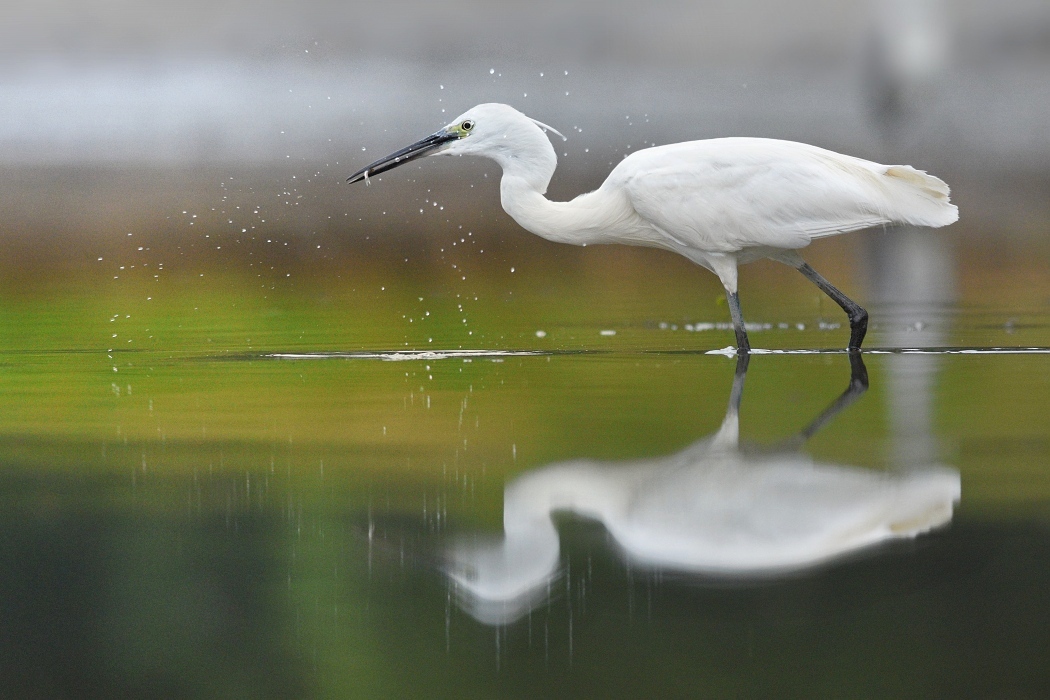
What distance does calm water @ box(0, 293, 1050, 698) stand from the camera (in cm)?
234

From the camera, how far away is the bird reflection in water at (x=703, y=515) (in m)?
2.94

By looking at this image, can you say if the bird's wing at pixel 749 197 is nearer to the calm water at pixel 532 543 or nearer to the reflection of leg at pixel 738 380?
the reflection of leg at pixel 738 380

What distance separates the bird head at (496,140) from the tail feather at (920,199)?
179 centimetres

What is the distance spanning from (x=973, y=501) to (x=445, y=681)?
1.79 meters

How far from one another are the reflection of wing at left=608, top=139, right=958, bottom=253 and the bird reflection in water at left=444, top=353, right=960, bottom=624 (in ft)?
9.69

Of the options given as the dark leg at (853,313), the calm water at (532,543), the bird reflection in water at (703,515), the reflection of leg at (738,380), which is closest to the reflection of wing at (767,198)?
the dark leg at (853,313)

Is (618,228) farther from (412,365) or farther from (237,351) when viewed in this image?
(237,351)

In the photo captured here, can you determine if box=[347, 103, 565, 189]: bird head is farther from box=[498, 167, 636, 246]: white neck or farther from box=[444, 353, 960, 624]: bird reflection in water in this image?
box=[444, 353, 960, 624]: bird reflection in water

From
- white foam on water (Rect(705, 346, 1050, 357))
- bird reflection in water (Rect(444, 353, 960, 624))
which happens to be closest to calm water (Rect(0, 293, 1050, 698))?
bird reflection in water (Rect(444, 353, 960, 624))

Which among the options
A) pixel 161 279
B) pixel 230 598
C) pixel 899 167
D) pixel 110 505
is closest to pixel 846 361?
pixel 899 167

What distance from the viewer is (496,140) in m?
7.33

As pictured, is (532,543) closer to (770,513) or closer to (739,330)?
(770,513)

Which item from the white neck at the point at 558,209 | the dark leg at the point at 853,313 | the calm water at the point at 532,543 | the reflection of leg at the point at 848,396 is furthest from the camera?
the dark leg at the point at 853,313

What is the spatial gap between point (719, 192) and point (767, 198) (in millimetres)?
249
